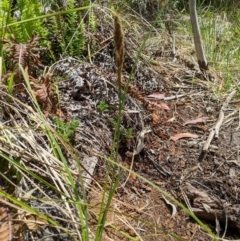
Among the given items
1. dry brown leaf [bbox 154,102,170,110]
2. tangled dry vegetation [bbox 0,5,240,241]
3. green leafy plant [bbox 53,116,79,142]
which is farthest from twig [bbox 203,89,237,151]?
green leafy plant [bbox 53,116,79,142]

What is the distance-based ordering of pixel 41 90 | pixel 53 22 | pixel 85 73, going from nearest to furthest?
pixel 41 90
pixel 85 73
pixel 53 22

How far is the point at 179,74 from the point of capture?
10.9 feet

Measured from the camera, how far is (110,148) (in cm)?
229

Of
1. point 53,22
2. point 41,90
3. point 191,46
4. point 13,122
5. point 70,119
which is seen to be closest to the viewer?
point 13,122

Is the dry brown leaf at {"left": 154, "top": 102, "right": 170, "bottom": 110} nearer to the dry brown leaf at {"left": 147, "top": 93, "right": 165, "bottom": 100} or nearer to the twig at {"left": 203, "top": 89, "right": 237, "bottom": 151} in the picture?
the dry brown leaf at {"left": 147, "top": 93, "right": 165, "bottom": 100}

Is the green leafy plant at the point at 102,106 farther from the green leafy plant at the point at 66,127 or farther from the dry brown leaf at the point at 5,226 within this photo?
the dry brown leaf at the point at 5,226

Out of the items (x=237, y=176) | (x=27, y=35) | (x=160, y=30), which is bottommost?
(x=237, y=176)

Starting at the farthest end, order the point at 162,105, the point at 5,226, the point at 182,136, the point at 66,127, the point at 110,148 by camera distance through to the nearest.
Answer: the point at 162,105 < the point at 182,136 < the point at 110,148 < the point at 66,127 < the point at 5,226

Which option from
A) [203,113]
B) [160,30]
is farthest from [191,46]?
[203,113]

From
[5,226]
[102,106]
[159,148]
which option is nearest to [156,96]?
[159,148]

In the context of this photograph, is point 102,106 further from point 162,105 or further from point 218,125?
point 218,125

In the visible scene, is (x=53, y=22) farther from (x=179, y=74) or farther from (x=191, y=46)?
(x=191, y=46)

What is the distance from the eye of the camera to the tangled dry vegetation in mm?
1686

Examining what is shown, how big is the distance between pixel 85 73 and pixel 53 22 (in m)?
0.40
